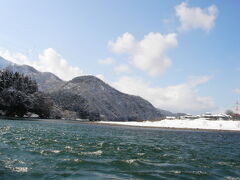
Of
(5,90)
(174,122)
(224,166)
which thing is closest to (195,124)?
(174,122)

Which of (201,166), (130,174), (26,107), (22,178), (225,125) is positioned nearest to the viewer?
(22,178)

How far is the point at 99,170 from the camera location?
1934 cm

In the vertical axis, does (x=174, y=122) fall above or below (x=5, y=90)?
below

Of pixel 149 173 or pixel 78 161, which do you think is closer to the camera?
pixel 149 173

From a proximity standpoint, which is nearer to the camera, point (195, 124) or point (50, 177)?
point (50, 177)

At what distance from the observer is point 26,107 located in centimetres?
19038

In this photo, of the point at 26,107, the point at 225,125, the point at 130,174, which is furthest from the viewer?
the point at 26,107

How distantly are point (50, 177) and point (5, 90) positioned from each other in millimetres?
185625

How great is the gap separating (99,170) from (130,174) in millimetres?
2424

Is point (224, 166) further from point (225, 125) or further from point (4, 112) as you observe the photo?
point (4, 112)

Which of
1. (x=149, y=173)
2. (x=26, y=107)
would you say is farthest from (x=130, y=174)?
(x=26, y=107)

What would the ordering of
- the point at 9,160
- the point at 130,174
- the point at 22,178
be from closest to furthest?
the point at 22,178 → the point at 130,174 → the point at 9,160

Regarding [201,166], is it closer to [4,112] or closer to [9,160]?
[9,160]

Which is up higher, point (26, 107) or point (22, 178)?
point (26, 107)
